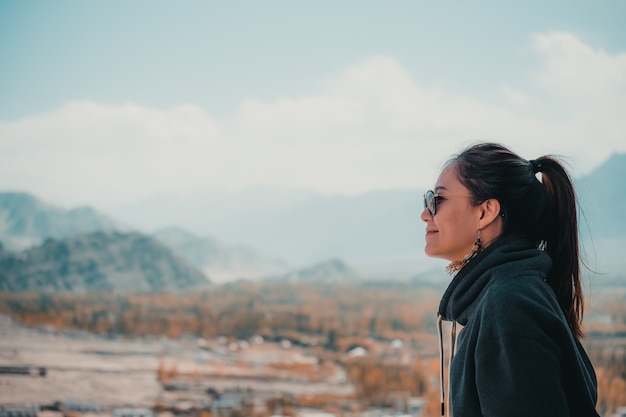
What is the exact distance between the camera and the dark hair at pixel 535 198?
0.71 meters

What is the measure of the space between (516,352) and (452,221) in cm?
19

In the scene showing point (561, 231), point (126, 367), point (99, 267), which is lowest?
point (126, 367)

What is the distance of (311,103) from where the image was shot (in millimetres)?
6070

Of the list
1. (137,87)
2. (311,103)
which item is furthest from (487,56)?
(137,87)

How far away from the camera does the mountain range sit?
19.1ft

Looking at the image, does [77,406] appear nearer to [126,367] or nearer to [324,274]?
[126,367]

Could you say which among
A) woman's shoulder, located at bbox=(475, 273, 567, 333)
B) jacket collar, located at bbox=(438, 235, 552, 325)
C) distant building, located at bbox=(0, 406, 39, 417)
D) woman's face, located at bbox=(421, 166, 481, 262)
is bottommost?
distant building, located at bbox=(0, 406, 39, 417)

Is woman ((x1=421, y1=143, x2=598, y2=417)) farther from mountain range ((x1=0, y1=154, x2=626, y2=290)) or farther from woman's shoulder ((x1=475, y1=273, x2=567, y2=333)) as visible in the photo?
mountain range ((x1=0, y1=154, x2=626, y2=290))

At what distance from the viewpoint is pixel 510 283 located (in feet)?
2.01

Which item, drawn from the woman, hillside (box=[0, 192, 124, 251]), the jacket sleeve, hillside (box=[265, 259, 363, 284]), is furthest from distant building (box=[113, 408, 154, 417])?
the jacket sleeve

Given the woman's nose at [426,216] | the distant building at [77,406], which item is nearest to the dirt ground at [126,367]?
the distant building at [77,406]

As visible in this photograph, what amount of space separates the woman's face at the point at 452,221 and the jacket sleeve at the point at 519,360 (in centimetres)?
13

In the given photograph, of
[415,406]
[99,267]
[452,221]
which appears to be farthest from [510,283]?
[99,267]

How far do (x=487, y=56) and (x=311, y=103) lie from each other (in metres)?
1.99
